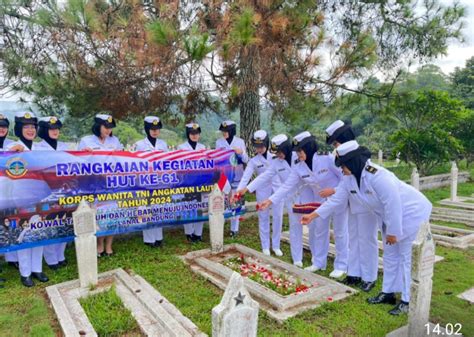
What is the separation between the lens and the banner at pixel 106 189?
444 centimetres

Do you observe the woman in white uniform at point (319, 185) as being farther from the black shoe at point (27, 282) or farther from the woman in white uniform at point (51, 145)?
the black shoe at point (27, 282)

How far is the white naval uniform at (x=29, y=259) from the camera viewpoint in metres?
4.56

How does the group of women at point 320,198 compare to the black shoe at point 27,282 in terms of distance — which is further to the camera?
the black shoe at point 27,282

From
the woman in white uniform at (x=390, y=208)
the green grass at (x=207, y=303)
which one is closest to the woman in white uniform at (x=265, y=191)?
the green grass at (x=207, y=303)

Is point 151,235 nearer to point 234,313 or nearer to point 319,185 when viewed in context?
point 319,185

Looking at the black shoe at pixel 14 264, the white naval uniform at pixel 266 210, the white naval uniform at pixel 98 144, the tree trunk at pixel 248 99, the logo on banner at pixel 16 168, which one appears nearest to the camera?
the logo on banner at pixel 16 168

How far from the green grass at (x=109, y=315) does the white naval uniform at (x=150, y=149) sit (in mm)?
1782

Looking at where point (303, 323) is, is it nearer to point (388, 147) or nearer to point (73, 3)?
point (73, 3)

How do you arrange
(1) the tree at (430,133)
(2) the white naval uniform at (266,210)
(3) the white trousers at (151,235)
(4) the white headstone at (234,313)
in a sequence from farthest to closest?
1. (1) the tree at (430,133)
2. (3) the white trousers at (151,235)
3. (2) the white naval uniform at (266,210)
4. (4) the white headstone at (234,313)

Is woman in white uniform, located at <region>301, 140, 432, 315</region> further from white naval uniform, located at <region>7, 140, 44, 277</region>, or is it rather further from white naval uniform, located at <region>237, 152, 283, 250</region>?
white naval uniform, located at <region>7, 140, 44, 277</region>

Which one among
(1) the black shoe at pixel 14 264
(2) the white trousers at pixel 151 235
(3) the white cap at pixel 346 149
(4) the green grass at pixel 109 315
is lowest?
(1) the black shoe at pixel 14 264

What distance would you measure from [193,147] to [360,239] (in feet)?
10.1

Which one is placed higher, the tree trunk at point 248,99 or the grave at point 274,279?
the tree trunk at point 248,99

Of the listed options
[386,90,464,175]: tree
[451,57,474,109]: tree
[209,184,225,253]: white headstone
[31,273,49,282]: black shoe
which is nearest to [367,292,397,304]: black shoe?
[209,184,225,253]: white headstone
